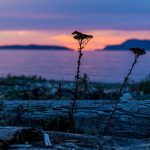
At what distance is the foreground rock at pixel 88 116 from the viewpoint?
709 centimetres

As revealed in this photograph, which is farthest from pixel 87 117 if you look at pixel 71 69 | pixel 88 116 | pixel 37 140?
pixel 71 69

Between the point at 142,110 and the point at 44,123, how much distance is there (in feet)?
3.84

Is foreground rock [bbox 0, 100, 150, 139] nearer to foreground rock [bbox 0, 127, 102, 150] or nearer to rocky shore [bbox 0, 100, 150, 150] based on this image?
rocky shore [bbox 0, 100, 150, 150]

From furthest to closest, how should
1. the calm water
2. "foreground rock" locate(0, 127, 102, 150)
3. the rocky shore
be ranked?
the calm water
the rocky shore
"foreground rock" locate(0, 127, 102, 150)

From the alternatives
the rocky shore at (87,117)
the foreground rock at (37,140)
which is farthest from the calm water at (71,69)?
the foreground rock at (37,140)

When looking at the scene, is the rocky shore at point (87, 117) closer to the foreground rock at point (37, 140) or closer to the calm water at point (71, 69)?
the foreground rock at point (37, 140)

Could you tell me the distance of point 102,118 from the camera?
7242 mm

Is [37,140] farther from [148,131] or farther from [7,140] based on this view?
[148,131]

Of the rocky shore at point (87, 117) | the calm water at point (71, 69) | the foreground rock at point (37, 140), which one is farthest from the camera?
the calm water at point (71, 69)

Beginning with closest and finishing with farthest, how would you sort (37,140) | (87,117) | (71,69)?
1. (37,140)
2. (87,117)
3. (71,69)

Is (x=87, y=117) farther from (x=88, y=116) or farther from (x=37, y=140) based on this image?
(x=37, y=140)

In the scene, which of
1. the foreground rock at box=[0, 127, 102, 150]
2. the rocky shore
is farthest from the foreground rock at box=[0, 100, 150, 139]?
the foreground rock at box=[0, 127, 102, 150]

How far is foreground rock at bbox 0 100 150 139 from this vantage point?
7.09m

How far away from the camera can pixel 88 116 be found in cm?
724
